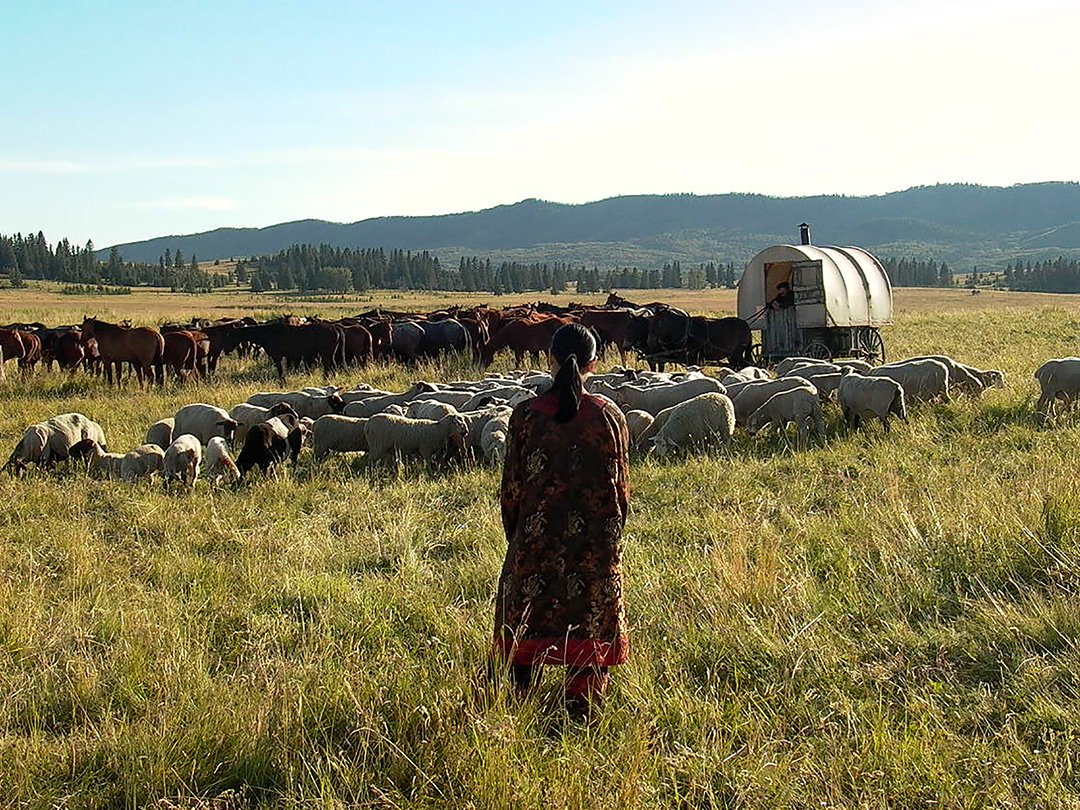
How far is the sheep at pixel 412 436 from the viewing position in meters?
13.1

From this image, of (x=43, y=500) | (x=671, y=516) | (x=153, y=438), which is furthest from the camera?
(x=153, y=438)

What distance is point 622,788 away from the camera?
13.2 ft

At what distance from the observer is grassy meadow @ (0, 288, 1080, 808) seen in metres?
4.33

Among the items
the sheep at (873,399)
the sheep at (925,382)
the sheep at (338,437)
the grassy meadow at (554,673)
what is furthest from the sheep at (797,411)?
the sheep at (338,437)

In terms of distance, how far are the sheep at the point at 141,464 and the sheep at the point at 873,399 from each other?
9686 millimetres

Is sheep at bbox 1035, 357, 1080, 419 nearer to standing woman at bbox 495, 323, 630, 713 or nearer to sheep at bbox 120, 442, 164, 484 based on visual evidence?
standing woman at bbox 495, 323, 630, 713

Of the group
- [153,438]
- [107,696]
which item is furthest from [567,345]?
[153,438]

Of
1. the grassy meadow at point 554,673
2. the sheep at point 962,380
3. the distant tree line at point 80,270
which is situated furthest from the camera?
the distant tree line at point 80,270

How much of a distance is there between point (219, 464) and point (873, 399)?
910 centimetres

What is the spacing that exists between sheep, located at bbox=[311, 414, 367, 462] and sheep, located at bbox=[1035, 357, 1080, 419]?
9713 millimetres

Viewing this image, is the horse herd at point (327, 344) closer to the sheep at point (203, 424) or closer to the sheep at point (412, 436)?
the sheep at point (203, 424)

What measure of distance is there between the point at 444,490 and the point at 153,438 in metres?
5.79

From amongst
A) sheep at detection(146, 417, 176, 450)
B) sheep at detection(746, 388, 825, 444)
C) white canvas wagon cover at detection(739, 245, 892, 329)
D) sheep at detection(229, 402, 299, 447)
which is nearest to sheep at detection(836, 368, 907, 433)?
sheep at detection(746, 388, 825, 444)

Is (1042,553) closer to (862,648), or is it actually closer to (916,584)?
(916,584)
